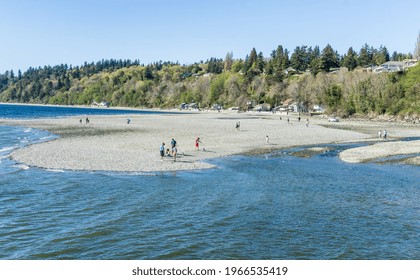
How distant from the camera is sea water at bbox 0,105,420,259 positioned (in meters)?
15.2

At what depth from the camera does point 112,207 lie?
20641mm

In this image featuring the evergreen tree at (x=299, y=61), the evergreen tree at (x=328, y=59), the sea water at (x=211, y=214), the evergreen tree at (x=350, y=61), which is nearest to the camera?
the sea water at (x=211, y=214)

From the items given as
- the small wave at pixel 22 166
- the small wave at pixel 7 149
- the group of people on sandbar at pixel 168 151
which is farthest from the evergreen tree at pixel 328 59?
the small wave at pixel 22 166

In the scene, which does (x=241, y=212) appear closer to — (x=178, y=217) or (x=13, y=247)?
(x=178, y=217)

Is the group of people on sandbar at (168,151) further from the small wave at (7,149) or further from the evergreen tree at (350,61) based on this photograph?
the evergreen tree at (350,61)

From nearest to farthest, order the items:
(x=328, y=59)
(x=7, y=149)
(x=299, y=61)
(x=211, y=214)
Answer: (x=211, y=214), (x=7, y=149), (x=328, y=59), (x=299, y=61)

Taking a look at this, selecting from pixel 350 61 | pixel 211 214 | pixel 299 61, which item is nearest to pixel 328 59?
pixel 350 61

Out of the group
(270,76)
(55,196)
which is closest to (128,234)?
(55,196)

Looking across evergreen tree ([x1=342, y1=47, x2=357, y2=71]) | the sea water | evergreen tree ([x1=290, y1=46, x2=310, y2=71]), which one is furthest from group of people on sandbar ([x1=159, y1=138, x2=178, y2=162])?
evergreen tree ([x1=290, y1=46, x2=310, y2=71])

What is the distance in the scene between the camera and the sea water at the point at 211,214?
50.0 ft

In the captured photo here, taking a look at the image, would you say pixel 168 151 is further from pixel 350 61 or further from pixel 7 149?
pixel 350 61

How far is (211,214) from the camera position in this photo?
774 inches

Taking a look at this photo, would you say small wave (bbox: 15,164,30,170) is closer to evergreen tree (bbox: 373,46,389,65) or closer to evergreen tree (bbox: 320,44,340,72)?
evergreen tree (bbox: 320,44,340,72)
